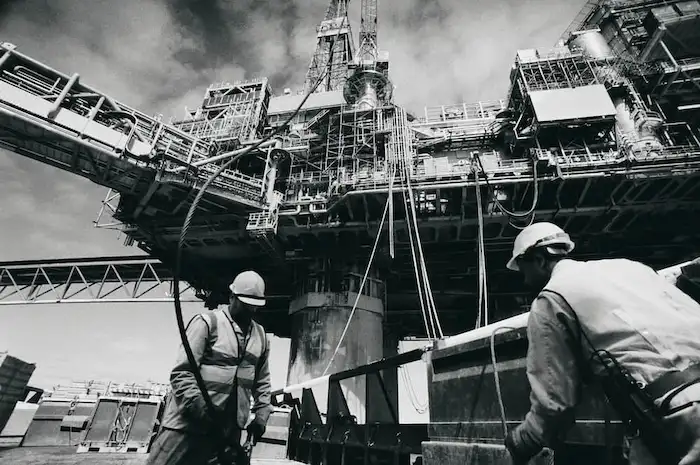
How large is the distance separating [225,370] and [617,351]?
9.86 ft

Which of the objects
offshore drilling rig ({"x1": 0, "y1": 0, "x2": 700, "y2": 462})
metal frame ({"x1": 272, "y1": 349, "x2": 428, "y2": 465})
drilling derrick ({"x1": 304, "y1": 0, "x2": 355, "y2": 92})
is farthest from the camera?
drilling derrick ({"x1": 304, "y1": 0, "x2": 355, "y2": 92})

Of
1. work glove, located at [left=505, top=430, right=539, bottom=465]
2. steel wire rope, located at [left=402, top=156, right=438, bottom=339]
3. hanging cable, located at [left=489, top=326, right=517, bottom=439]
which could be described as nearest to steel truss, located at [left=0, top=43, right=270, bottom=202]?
steel wire rope, located at [left=402, top=156, right=438, bottom=339]

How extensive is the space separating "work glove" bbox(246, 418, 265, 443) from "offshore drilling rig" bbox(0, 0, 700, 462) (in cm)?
819

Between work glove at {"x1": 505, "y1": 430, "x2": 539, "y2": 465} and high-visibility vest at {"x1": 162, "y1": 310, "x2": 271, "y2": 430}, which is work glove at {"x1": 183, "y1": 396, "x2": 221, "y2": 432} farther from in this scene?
work glove at {"x1": 505, "y1": 430, "x2": 539, "y2": 465}

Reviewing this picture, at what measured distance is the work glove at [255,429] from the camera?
338 centimetres

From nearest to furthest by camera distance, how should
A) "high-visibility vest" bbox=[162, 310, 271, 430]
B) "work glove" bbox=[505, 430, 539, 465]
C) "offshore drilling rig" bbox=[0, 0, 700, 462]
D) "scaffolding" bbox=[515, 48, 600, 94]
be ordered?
"work glove" bbox=[505, 430, 539, 465], "high-visibility vest" bbox=[162, 310, 271, 430], "offshore drilling rig" bbox=[0, 0, 700, 462], "scaffolding" bbox=[515, 48, 600, 94]

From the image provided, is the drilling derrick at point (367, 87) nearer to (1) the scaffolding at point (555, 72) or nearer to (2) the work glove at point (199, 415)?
(1) the scaffolding at point (555, 72)

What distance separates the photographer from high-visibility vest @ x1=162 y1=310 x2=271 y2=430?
302cm

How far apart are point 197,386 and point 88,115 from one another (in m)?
16.8

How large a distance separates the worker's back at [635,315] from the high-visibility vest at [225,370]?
2.79 m

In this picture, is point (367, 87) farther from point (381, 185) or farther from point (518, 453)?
point (518, 453)

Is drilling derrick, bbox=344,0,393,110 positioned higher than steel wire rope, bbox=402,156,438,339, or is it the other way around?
drilling derrick, bbox=344,0,393,110

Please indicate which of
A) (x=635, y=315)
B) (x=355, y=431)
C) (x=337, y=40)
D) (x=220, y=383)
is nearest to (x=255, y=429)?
(x=220, y=383)

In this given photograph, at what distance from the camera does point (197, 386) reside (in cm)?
296
